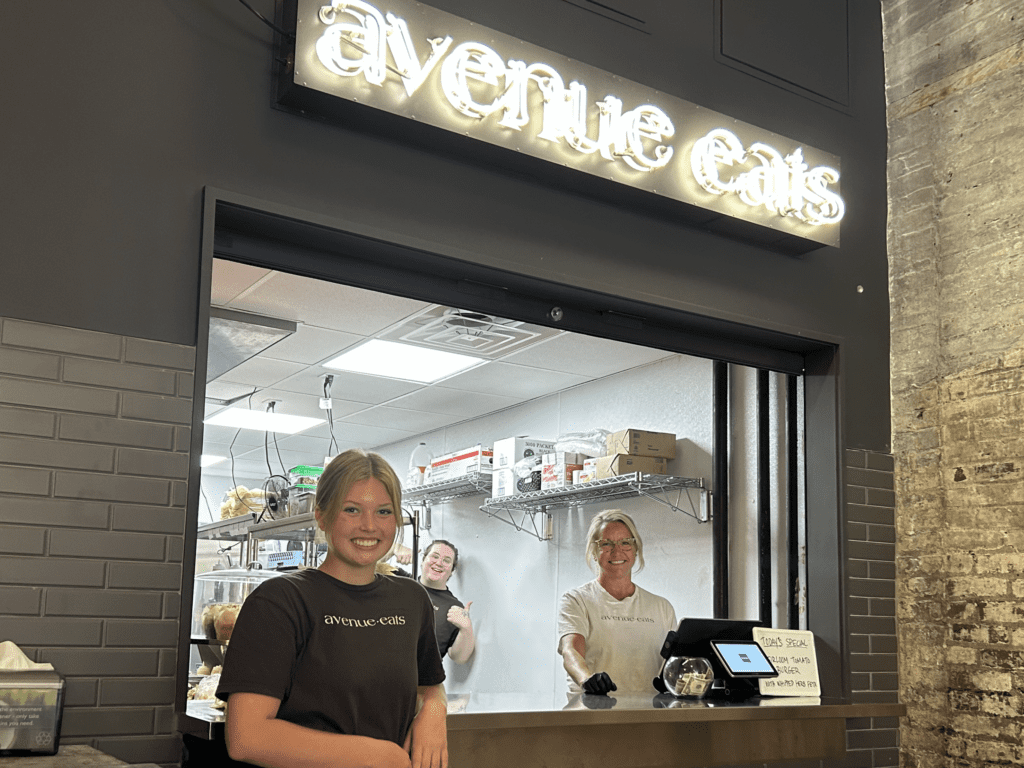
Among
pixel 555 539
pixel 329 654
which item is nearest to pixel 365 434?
pixel 555 539

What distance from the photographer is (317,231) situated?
9.59ft

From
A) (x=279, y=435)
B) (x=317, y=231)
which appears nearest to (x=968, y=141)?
(x=317, y=231)

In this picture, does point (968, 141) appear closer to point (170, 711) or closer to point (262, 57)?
point (262, 57)

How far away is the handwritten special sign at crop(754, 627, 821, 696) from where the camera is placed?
11.4 ft

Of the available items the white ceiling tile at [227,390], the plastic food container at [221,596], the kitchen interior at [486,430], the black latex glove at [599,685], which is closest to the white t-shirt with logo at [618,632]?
the kitchen interior at [486,430]

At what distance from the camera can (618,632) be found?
407cm

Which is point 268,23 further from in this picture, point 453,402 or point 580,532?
point 453,402

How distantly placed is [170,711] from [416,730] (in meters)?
0.73

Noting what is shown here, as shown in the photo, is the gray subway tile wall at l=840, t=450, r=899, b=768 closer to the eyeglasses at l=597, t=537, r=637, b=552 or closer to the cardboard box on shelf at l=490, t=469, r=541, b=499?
the eyeglasses at l=597, t=537, r=637, b=552

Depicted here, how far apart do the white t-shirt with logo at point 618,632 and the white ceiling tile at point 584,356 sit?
1.64 metres

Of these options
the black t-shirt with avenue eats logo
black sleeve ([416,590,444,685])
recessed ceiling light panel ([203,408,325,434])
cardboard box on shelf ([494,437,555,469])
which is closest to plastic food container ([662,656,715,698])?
black sleeve ([416,590,444,685])

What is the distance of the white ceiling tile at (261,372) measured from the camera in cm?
575

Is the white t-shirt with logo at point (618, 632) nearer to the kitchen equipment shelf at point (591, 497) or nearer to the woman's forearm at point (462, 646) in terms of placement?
the kitchen equipment shelf at point (591, 497)

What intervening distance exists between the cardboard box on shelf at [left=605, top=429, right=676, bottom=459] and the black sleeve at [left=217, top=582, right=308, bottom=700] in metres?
3.24
